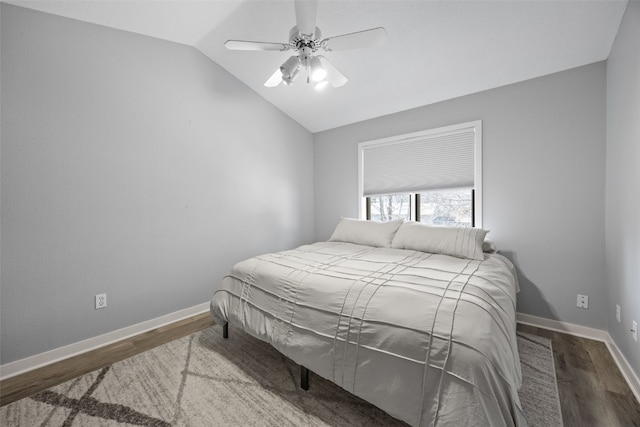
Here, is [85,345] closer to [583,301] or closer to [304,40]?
[304,40]

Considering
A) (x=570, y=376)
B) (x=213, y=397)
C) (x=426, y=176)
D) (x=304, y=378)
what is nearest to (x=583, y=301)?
(x=570, y=376)

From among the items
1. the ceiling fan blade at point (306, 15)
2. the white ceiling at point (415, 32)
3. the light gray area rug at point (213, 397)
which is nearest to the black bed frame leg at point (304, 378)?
the light gray area rug at point (213, 397)

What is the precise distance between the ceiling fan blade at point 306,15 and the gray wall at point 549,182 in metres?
1.92

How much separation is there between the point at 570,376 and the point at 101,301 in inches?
134

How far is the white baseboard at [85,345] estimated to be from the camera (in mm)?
1766

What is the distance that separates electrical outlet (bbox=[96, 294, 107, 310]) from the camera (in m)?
2.11

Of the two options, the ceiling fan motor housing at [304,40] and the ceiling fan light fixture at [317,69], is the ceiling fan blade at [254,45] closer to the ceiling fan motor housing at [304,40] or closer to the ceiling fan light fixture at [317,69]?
the ceiling fan motor housing at [304,40]

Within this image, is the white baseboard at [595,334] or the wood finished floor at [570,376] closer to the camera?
the wood finished floor at [570,376]

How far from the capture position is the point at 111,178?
219 centimetres

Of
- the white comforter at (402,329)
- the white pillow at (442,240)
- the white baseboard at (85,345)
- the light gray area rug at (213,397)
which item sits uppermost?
the white pillow at (442,240)

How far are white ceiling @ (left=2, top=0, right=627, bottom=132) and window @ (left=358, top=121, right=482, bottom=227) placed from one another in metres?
0.49

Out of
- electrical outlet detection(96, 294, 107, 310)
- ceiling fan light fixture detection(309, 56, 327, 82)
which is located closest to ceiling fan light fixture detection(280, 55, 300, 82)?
ceiling fan light fixture detection(309, 56, 327, 82)

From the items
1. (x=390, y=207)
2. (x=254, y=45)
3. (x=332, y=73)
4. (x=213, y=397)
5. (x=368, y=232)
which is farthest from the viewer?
(x=390, y=207)

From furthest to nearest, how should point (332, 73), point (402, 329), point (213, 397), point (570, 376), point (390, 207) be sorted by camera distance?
point (390, 207) → point (332, 73) → point (570, 376) → point (213, 397) → point (402, 329)
